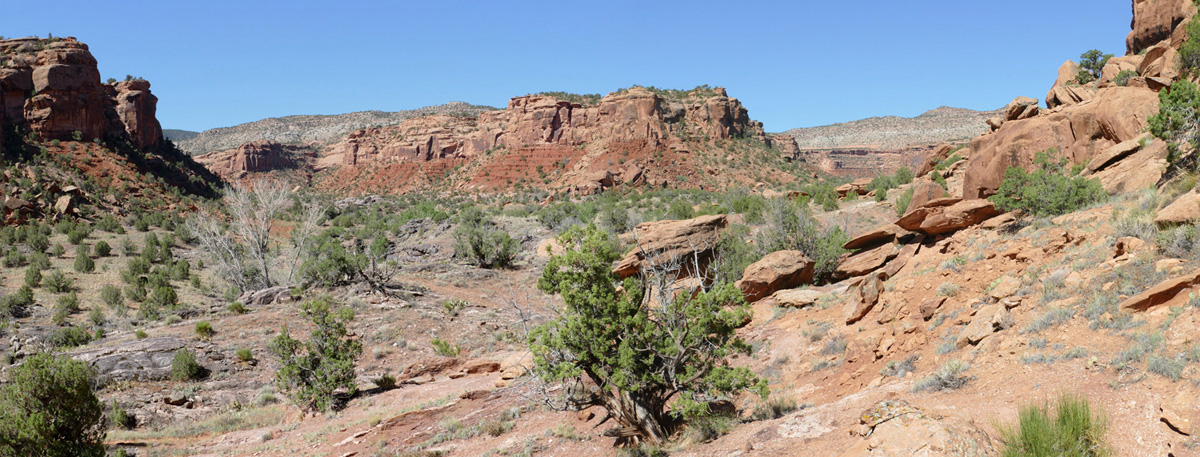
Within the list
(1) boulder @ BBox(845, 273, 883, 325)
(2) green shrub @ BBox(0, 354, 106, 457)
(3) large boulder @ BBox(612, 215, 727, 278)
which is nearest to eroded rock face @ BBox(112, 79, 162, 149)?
(3) large boulder @ BBox(612, 215, 727, 278)

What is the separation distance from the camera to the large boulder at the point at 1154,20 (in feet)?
68.1

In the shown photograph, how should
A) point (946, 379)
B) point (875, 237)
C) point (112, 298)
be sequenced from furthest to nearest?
point (112, 298) → point (875, 237) → point (946, 379)

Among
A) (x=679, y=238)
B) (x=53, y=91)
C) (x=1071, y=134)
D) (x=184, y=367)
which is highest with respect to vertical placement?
(x=53, y=91)

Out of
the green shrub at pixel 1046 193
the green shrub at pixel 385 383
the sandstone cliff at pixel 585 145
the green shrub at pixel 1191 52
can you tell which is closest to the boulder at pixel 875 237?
the green shrub at pixel 1046 193

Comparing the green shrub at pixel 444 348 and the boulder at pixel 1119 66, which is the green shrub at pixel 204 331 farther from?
the boulder at pixel 1119 66

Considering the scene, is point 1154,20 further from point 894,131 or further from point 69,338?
point 894,131

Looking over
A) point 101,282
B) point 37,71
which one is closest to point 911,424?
point 101,282

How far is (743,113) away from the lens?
77438 millimetres

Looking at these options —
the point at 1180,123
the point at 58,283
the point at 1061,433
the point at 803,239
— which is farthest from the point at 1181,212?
the point at 58,283

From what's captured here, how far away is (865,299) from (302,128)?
139 meters

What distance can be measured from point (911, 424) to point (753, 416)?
11.8 ft

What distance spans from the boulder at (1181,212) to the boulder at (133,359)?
66.4ft

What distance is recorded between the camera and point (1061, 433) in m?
5.28

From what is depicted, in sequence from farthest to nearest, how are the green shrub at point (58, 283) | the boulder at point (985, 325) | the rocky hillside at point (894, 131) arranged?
the rocky hillside at point (894, 131) → the green shrub at point (58, 283) → the boulder at point (985, 325)
